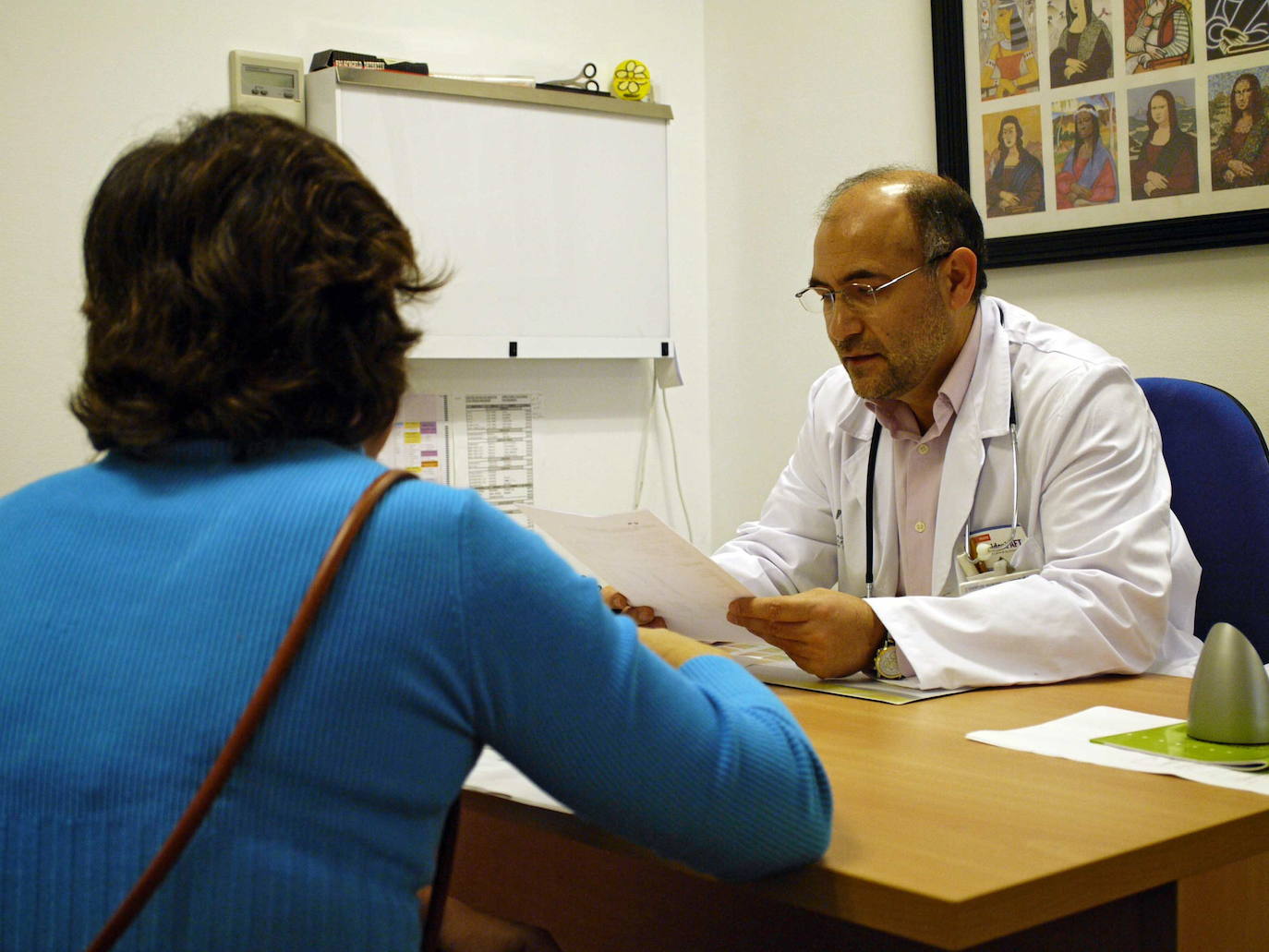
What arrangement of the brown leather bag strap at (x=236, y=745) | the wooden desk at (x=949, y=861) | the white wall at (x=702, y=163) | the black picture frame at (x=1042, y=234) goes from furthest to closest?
the white wall at (x=702, y=163) < the black picture frame at (x=1042, y=234) < the wooden desk at (x=949, y=861) < the brown leather bag strap at (x=236, y=745)

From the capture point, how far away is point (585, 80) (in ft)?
10.6

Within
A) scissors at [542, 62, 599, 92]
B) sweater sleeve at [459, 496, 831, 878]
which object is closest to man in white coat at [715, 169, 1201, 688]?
sweater sleeve at [459, 496, 831, 878]

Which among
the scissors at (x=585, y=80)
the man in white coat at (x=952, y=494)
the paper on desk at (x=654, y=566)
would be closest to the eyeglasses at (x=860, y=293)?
the man in white coat at (x=952, y=494)

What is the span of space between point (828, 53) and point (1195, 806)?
8.31 ft

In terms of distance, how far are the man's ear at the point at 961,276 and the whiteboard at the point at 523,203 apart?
4.01ft

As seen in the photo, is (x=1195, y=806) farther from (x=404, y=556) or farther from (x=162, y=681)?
(x=162, y=681)

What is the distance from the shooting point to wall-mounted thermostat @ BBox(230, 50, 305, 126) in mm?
2768

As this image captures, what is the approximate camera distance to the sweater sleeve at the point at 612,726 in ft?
2.40

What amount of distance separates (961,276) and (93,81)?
1855 millimetres

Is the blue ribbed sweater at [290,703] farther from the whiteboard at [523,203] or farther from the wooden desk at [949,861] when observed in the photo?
the whiteboard at [523,203]

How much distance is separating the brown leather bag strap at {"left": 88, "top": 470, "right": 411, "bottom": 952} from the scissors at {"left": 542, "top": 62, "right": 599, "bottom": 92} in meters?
2.59

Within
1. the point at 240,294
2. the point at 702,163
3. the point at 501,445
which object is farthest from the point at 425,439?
the point at 240,294

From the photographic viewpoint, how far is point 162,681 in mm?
704

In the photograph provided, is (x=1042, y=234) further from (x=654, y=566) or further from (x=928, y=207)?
(x=654, y=566)
